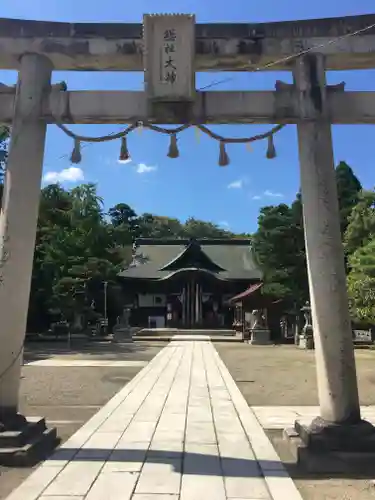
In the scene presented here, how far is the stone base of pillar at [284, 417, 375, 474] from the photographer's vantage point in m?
5.27

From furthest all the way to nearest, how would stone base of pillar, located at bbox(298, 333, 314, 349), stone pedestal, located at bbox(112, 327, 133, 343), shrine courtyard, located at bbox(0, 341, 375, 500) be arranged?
stone pedestal, located at bbox(112, 327, 133, 343) → stone base of pillar, located at bbox(298, 333, 314, 349) → shrine courtyard, located at bbox(0, 341, 375, 500)

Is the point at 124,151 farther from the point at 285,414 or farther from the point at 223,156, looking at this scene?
the point at 285,414

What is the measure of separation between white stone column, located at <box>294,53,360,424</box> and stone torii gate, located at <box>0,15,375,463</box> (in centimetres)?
1

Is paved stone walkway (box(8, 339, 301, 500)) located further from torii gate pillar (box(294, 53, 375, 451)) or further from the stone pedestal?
the stone pedestal

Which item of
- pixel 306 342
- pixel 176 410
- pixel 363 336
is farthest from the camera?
pixel 363 336

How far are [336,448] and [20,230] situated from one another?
4457 millimetres

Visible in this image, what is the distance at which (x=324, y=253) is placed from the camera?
19.3 ft

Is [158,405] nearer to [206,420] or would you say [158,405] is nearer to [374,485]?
[206,420]

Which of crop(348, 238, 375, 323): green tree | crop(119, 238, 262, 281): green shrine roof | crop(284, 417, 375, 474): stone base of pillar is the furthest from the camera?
crop(119, 238, 262, 281): green shrine roof

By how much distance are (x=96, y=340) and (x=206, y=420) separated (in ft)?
81.8

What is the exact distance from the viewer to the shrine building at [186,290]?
43.4m

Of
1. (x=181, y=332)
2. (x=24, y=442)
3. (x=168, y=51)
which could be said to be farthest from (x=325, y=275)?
(x=181, y=332)

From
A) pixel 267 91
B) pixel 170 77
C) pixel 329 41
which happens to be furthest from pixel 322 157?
pixel 170 77

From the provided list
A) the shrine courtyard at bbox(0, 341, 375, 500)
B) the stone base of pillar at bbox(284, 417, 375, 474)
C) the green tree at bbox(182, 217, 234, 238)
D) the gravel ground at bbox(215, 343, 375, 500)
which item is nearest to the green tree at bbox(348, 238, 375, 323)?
the gravel ground at bbox(215, 343, 375, 500)
